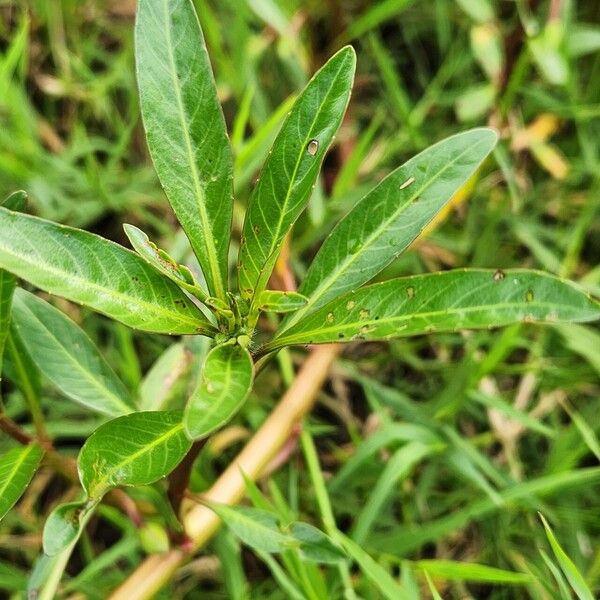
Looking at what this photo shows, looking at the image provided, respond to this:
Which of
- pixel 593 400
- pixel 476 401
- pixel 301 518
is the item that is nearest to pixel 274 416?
pixel 301 518

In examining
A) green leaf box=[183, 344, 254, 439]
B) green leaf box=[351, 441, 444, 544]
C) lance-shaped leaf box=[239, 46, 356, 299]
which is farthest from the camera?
green leaf box=[351, 441, 444, 544]

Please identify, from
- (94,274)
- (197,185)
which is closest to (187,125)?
(197,185)

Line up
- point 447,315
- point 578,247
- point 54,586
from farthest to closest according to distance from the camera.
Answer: point 578,247 → point 54,586 → point 447,315

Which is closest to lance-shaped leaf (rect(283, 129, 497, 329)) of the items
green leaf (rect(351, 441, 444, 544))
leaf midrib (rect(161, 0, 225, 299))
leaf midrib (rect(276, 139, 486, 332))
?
leaf midrib (rect(276, 139, 486, 332))

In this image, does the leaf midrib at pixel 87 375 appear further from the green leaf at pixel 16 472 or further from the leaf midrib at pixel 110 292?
the leaf midrib at pixel 110 292

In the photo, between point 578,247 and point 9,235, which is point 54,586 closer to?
point 9,235

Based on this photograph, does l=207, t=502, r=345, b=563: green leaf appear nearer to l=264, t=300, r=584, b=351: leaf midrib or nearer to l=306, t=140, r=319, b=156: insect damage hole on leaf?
l=264, t=300, r=584, b=351: leaf midrib
